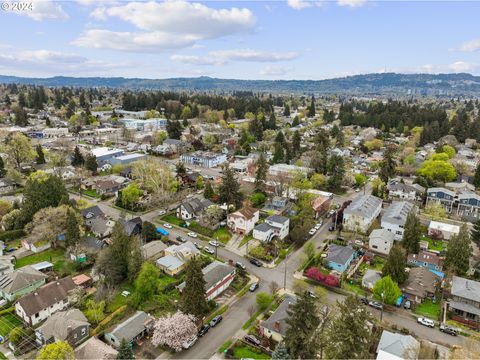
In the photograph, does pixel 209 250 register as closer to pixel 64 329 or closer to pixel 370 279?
pixel 64 329

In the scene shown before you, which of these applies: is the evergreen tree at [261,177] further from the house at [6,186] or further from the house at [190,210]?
the house at [6,186]

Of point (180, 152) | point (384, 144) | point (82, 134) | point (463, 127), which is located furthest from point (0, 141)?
point (463, 127)

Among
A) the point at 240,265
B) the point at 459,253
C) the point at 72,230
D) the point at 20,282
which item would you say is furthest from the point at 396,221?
the point at 20,282

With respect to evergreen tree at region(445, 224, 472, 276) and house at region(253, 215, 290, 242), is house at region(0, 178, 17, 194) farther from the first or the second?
evergreen tree at region(445, 224, 472, 276)

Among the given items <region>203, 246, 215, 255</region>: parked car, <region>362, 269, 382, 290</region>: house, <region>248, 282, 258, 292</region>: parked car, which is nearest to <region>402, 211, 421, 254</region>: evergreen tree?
<region>362, 269, 382, 290</region>: house

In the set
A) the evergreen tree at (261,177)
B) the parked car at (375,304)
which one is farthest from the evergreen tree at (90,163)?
the parked car at (375,304)

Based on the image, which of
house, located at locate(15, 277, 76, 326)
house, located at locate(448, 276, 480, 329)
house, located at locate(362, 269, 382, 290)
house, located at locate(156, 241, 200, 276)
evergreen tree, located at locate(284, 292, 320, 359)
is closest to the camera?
evergreen tree, located at locate(284, 292, 320, 359)

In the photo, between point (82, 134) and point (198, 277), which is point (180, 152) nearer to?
point (82, 134)
